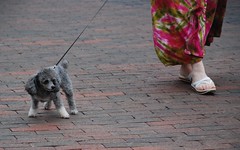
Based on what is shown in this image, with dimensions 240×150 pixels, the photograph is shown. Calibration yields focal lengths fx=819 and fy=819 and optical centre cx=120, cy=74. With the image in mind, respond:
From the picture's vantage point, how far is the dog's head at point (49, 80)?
21.6 feet

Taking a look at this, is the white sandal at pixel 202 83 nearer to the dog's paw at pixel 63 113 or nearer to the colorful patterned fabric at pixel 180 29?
the colorful patterned fabric at pixel 180 29

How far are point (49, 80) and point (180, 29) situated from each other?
1.62 meters

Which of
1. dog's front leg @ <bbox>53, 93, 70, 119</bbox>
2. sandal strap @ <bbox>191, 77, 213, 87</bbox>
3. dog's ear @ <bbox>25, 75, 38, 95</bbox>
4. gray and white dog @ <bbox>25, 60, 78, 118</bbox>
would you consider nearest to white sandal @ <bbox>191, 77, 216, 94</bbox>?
sandal strap @ <bbox>191, 77, 213, 87</bbox>

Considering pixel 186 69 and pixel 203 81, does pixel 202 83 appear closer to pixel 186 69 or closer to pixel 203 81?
pixel 203 81

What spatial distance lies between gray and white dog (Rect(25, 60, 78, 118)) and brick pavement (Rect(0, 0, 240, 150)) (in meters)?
0.11

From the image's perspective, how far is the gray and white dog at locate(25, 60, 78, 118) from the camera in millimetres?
6609

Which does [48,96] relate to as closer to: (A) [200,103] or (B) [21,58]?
(A) [200,103]

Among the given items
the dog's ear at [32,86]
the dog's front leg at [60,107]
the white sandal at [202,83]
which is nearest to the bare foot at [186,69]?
the white sandal at [202,83]

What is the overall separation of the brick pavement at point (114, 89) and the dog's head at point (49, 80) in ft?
1.05

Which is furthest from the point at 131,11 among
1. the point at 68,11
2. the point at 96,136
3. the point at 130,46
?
the point at 96,136

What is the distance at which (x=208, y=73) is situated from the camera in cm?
834

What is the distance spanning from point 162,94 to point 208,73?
3.09 ft

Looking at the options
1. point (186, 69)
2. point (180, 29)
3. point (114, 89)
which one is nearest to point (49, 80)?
point (114, 89)

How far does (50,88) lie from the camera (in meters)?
6.59
